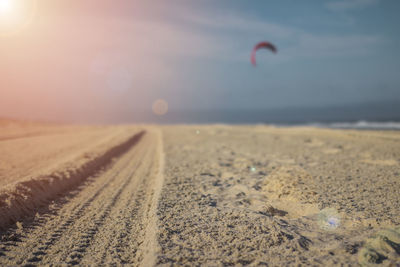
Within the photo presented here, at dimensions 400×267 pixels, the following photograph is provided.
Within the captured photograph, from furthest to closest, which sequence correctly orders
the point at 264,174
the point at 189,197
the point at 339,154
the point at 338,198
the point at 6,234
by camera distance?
the point at 339,154 → the point at 264,174 → the point at 189,197 → the point at 338,198 → the point at 6,234

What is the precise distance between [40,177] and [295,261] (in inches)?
245

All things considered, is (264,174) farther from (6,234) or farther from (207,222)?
(6,234)

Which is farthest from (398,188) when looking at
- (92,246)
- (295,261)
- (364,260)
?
(92,246)

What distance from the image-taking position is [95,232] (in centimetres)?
375

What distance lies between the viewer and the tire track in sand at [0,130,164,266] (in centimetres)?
306

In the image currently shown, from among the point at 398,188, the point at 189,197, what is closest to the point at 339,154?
the point at 398,188

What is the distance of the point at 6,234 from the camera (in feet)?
12.0

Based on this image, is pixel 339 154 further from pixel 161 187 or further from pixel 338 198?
pixel 161 187

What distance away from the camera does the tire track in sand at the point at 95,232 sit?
120 inches

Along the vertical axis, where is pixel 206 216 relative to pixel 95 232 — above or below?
above

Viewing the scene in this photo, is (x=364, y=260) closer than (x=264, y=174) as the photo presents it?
Yes

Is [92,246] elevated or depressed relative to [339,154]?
depressed

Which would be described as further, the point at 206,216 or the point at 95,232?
the point at 206,216

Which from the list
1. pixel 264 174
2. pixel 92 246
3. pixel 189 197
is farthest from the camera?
pixel 264 174
